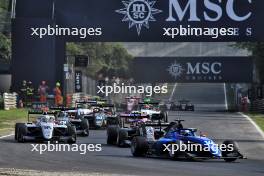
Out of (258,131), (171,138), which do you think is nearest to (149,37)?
(258,131)

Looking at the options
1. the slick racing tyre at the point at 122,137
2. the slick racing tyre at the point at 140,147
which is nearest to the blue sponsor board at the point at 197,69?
the slick racing tyre at the point at 122,137

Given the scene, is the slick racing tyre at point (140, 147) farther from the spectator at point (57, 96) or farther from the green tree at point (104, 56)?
the green tree at point (104, 56)

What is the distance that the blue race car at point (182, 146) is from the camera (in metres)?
18.2

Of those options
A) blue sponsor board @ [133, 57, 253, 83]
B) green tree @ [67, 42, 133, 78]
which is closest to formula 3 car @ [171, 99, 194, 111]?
blue sponsor board @ [133, 57, 253, 83]

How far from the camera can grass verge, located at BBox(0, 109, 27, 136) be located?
3107 centimetres

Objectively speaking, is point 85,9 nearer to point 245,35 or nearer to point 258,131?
point 245,35

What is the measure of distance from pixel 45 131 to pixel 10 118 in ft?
46.4

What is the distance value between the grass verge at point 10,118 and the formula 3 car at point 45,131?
18.6 feet

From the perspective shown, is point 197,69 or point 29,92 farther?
point 197,69

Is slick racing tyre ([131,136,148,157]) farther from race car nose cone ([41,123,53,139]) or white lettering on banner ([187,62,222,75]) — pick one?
white lettering on banner ([187,62,222,75])

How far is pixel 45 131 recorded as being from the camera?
75.1 feet

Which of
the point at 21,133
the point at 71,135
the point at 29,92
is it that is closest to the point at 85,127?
the point at 71,135

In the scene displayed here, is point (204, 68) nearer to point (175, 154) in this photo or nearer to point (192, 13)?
point (192, 13)

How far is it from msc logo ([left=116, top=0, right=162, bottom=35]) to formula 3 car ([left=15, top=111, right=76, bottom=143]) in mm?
14373
